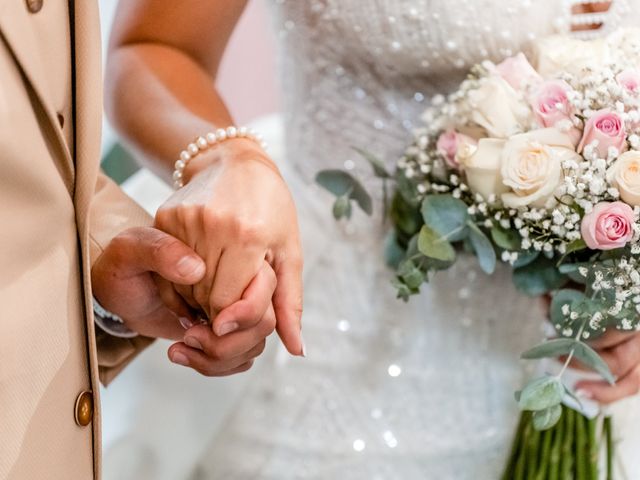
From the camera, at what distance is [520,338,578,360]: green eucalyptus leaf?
85 cm

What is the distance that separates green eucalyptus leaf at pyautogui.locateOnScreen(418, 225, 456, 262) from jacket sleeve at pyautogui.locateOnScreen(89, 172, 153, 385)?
0.90 feet

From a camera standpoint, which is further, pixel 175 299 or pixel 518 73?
pixel 518 73

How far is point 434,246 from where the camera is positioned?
90 centimetres

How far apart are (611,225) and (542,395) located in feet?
0.59

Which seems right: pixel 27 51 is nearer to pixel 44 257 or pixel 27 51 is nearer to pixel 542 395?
pixel 44 257

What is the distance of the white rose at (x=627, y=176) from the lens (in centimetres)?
77

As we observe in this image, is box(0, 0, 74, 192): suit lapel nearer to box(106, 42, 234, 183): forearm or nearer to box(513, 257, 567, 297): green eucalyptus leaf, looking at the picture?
box(106, 42, 234, 183): forearm

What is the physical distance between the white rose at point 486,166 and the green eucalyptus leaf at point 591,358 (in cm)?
17

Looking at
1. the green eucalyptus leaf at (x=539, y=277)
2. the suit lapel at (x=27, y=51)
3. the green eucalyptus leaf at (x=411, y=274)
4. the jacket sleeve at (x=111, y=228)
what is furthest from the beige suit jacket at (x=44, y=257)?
the green eucalyptus leaf at (x=539, y=277)

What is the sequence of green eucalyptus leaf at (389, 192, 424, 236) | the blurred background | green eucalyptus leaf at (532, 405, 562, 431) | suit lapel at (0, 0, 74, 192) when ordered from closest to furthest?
suit lapel at (0, 0, 74, 192), green eucalyptus leaf at (532, 405, 562, 431), green eucalyptus leaf at (389, 192, 424, 236), the blurred background

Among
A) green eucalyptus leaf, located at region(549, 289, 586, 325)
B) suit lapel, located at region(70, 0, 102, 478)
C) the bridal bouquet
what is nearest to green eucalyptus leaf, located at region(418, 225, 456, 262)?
the bridal bouquet

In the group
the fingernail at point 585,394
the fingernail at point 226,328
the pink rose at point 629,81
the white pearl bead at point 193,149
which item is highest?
the white pearl bead at point 193,149

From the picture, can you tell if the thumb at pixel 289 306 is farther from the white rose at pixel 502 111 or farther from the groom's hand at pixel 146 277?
the white rose at pixel 502 111

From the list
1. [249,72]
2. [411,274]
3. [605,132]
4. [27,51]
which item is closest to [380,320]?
[411,274]
